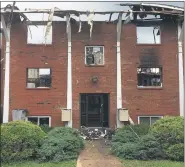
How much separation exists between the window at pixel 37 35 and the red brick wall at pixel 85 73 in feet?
0.75

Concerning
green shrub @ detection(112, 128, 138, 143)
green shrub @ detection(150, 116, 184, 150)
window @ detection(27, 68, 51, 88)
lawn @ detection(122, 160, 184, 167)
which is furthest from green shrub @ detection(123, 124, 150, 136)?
window @ detection(27, 68, 51, 88)

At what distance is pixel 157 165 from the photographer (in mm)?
11562

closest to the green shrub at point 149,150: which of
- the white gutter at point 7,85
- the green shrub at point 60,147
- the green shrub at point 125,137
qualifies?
the green shrub at point 125,137

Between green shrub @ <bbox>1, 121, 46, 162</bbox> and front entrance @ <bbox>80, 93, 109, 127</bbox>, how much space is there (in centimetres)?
649

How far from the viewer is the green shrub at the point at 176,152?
40.5 ft

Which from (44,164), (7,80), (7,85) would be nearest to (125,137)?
(44,164)

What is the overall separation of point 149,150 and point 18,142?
441 cm

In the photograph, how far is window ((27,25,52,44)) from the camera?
18.8 meters

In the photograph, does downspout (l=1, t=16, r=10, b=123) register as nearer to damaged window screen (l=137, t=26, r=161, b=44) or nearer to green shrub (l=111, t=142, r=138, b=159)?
damaged window screen (l=137, t=26, r=161, b=44)

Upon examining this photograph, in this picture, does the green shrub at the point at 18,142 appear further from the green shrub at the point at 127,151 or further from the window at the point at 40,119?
the window at the point at 40,119

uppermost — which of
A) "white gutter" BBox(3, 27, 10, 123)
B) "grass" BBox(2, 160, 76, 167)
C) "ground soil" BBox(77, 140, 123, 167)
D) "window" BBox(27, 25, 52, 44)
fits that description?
"window" BBox(27, 25, 52, 44)

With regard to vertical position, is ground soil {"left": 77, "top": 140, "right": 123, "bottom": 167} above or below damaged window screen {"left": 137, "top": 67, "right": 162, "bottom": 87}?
below

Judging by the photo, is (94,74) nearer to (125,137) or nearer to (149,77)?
(149,77)

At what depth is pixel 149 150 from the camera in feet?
40.6
